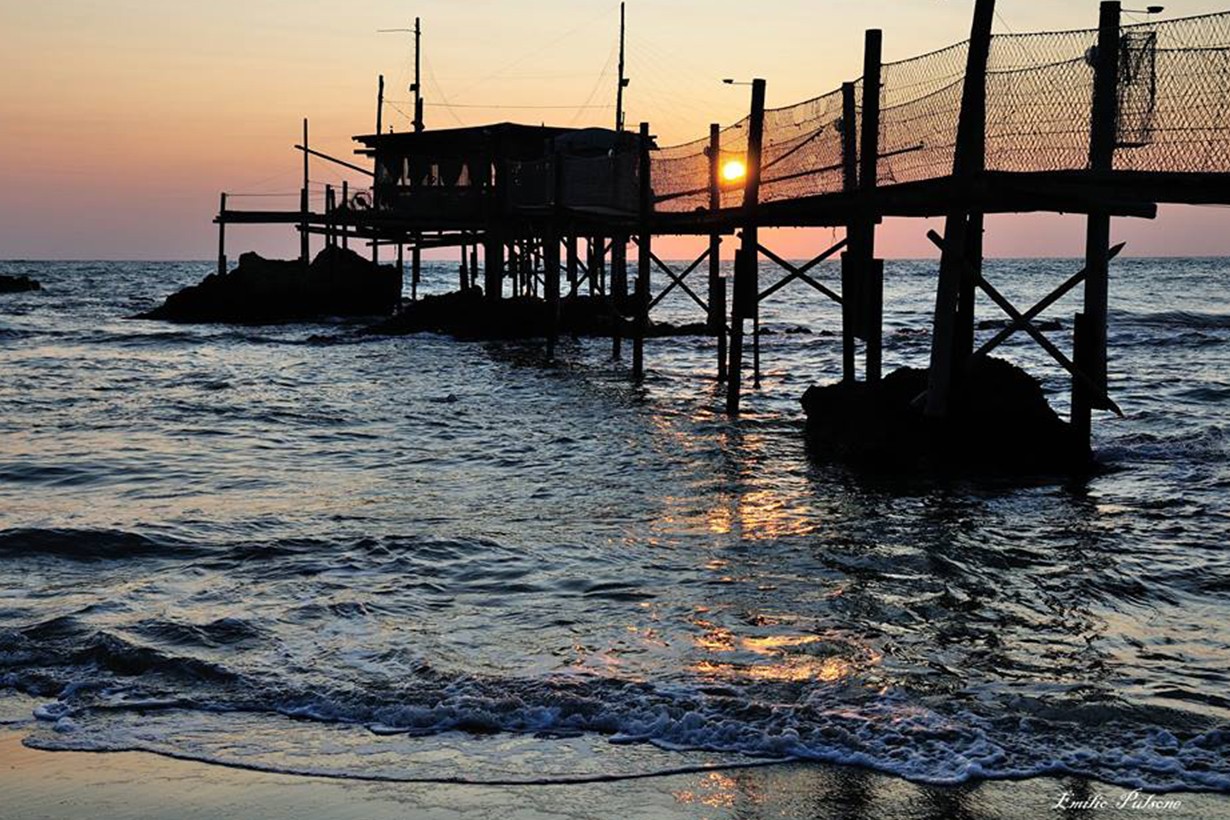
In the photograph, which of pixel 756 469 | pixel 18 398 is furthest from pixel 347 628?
pixel 18 398

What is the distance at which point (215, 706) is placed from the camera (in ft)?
23.6

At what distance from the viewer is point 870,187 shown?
604 inches

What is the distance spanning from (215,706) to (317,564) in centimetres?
331

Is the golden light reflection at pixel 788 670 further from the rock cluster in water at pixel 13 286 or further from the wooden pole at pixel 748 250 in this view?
the rock cluster in water at pixel 13 286

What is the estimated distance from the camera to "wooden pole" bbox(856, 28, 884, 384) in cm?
1515

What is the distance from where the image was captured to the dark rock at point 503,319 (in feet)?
130

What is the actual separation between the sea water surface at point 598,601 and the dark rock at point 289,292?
31019 mm

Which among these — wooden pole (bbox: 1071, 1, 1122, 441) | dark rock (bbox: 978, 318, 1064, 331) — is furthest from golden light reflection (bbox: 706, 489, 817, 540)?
dark rock (bbox: 978, 318, 1064, 331)

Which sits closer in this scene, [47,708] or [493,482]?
[47,708]

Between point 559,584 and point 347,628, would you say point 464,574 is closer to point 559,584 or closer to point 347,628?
point 559,584

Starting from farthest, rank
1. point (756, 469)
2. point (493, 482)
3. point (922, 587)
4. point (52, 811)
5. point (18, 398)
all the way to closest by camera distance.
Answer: point (18, 398)
point (756, 469)
point (493, 482)
point (922, 587)
point (52, 811)

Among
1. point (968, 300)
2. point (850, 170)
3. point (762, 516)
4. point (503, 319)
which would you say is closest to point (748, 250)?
point (850, 170)

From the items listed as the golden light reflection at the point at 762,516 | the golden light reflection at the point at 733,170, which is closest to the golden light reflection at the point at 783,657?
the golden light reflection at the point at 762,516

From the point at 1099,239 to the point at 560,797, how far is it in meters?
9.88
